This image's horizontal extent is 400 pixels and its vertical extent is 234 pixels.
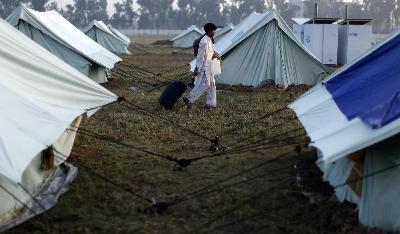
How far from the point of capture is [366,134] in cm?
396

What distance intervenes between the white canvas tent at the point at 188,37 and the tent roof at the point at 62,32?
22.7 metres

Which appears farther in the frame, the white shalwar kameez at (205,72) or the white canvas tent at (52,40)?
the white canvas tent at (52,40)

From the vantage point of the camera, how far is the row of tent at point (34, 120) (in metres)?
4.47

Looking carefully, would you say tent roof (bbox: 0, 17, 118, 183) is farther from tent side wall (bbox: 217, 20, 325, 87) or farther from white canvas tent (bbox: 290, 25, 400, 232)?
tent side wall (bbox: 217, 20, 325, 87)

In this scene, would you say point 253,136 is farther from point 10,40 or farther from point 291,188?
point 10,40

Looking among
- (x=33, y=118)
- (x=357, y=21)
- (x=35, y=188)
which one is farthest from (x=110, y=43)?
(x=33, y=118)

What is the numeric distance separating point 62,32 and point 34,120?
9.58 m

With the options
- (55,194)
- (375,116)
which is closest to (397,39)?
(375,116)

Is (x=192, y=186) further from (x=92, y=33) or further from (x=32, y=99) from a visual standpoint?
(x=92, y=33)

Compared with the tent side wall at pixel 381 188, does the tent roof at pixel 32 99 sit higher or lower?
higher

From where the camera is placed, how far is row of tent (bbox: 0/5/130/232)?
4.47 metres

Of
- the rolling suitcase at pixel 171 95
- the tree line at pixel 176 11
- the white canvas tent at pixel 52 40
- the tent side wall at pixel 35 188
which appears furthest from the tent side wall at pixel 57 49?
the tree line at pixel 176 11

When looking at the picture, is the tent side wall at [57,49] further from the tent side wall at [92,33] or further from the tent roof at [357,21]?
the tent side wall at [92,33]

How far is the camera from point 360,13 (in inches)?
3312
